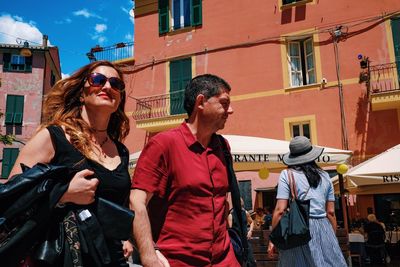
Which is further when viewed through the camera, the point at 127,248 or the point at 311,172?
the point at 311,172

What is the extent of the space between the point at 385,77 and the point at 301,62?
3215mm

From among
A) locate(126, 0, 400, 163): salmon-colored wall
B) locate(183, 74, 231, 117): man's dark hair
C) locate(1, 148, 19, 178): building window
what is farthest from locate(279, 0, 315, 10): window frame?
locate(1, 148, 19, 178): building window

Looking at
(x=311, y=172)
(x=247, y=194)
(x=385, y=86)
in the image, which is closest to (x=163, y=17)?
(x=247, y=194)

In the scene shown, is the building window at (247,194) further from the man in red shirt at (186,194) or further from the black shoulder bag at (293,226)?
the man in red shirt at (186,194)

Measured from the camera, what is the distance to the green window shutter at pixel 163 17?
1783cm

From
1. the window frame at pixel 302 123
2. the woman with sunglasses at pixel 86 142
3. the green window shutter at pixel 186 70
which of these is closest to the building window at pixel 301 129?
the window frame at pixel 302 123

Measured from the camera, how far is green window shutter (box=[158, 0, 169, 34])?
702 inches

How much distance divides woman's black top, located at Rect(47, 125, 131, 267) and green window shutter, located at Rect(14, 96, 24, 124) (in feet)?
96.3

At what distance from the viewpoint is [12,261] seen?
5.07ft

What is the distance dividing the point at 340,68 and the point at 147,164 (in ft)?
43.6

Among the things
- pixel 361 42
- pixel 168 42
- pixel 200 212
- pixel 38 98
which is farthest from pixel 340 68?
pixel 38 98

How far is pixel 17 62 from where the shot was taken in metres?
30.4

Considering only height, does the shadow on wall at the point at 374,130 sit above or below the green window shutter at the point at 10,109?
below

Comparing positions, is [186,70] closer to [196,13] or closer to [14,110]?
[196,13]
